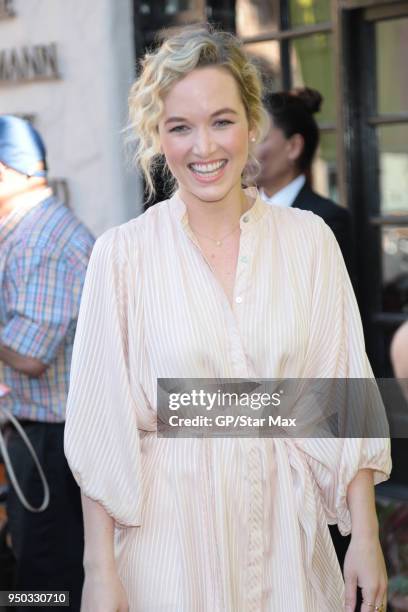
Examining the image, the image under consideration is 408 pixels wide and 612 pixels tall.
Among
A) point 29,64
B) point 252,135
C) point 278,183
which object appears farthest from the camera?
point 29,64

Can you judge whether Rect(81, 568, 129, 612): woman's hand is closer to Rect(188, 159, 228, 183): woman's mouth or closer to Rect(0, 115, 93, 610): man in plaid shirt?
Rect(188, 159, 228, 183): woman's mouth

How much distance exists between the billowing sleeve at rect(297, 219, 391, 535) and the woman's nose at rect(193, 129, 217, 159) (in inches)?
11.7

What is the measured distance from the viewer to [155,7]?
530 cm

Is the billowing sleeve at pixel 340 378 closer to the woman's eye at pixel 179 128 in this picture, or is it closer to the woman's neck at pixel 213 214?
the woman's neck at pixel 213 214

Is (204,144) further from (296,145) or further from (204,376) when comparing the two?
(296,145)

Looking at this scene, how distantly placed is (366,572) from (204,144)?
0.93 m

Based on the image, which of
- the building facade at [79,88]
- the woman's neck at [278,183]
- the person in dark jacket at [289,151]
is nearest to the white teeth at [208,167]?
the person in dark jacket at [289,151]

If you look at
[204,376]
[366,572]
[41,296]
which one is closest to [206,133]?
[204,376]

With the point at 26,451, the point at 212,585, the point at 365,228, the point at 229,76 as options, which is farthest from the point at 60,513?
the point at 365,228

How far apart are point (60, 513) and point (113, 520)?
4.57 ft

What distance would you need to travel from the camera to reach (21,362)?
3102mm

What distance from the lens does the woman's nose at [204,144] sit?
2021mm

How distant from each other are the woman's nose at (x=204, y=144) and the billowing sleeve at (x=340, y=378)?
298mm

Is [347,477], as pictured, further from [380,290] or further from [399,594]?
[380,290]
